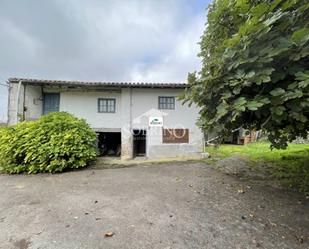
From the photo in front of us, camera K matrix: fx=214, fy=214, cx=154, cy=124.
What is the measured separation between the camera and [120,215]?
13.8 feet

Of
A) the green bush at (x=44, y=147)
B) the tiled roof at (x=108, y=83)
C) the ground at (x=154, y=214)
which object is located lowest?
the ground at (x=154, y=214)

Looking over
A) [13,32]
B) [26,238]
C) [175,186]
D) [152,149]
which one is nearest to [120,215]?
[26,238]

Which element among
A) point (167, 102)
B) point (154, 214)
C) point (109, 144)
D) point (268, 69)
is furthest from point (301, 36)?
point (109, 144)

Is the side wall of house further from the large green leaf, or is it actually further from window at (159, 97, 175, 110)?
the large green leaf

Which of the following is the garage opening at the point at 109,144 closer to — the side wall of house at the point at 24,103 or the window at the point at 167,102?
the side wall of house at the point at 24,103

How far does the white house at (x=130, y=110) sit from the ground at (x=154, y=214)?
15.3 feet

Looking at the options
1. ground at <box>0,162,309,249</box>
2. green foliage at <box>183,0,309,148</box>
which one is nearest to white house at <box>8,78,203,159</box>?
ground at <box>0,162,309,249</box>

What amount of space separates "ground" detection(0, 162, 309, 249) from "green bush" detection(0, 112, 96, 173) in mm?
1776

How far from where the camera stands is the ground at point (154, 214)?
3.36 meters

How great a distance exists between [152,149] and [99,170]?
3446 millimetres

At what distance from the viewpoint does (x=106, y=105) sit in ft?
39.7

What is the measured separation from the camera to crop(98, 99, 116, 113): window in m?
12.1

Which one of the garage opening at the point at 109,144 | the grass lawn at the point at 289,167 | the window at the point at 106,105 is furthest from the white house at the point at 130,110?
the grass lawn at the point at 289,167

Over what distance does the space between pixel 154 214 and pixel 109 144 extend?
1017 centimetres
